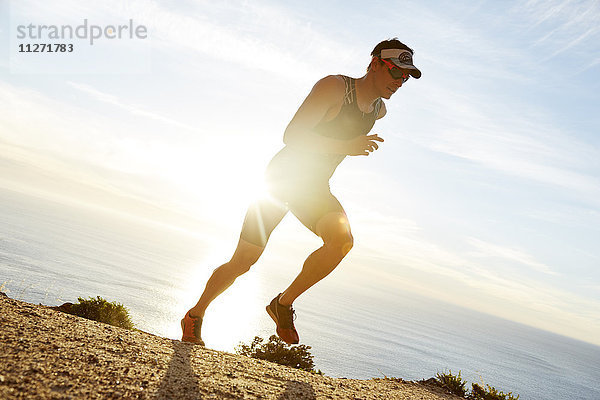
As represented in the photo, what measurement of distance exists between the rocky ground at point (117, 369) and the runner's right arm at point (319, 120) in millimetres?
1996

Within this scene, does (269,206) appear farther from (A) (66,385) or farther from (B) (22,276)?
(B) (22,276)

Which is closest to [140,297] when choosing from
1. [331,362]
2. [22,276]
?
[22,276]

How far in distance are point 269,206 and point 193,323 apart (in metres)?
1.58

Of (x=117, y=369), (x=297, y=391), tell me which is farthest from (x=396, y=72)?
(x=117, y=369)

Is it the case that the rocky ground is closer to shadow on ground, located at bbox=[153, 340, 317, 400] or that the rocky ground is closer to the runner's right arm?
shadow on ground, located at bbox=[153, 340, 317, 400]

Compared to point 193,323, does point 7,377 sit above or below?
below

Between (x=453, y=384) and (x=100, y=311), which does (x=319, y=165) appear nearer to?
(x=453, y=384)

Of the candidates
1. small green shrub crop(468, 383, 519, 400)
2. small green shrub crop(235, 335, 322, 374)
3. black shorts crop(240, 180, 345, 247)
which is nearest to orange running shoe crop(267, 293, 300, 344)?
black shorts crop(240, 180, 345, 247)

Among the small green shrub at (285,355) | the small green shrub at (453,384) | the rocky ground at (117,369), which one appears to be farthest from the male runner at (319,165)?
the small green shrub at (453,384)

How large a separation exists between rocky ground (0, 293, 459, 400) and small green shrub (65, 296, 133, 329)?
338 cm

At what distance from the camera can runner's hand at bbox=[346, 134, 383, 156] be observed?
3.38m

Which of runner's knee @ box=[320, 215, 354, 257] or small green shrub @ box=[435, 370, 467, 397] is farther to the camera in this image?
small green shrub @ box=[435, 370, 467, 397]

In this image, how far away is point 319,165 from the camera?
13.0ft

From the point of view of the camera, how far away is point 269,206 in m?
4.18
